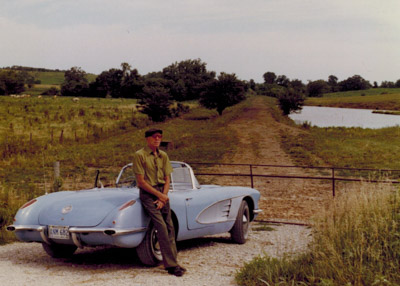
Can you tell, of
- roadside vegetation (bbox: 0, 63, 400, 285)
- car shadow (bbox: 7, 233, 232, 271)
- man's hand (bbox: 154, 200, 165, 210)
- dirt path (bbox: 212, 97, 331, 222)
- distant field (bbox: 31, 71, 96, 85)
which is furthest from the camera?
distant field (bbox: 31, 71, 96, 85)

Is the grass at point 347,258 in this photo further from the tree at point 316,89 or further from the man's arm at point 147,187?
the tree at point 316,89

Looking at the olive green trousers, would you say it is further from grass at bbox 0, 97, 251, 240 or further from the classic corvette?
grass at bbox 0, 97, 251, 240

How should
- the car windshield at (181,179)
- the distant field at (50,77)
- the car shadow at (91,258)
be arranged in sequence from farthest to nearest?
the distant field at (50,77) → the car windshield at (181,179) → the car shadow at (91,258)

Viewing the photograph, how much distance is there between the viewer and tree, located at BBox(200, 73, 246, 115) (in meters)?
70.2

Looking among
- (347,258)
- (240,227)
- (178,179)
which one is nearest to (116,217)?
(178,179)

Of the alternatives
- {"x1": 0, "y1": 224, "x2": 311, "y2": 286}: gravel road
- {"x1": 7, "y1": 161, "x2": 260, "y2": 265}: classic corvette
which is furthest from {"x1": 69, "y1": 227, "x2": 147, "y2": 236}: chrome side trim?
{"x1": 0, "y1": 224, "x2": 311, "y2": 286}: gravel road

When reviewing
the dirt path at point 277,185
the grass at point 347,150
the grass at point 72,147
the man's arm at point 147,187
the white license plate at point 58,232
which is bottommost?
the grass at point 347,150

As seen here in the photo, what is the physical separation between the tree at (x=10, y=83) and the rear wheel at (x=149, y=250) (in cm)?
11209

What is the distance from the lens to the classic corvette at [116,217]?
22.7 feet

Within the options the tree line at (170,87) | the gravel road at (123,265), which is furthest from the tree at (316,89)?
the gravel road at (123,265)

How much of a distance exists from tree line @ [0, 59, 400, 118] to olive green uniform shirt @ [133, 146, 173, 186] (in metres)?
49.6

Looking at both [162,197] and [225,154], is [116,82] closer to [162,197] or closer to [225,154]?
[225,154]

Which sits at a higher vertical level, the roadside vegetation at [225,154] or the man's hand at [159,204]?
the man's hand at [159,204]

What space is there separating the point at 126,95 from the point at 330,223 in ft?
416
